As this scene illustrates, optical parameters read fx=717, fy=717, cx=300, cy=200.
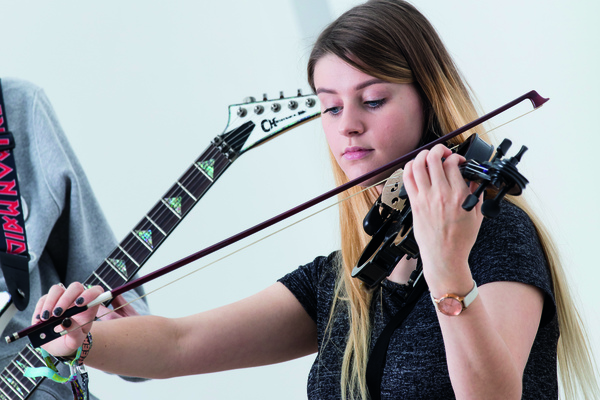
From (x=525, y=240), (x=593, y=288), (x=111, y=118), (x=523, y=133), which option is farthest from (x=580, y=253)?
(x=111, y=118)

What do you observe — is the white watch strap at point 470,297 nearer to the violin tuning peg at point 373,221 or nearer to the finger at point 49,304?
the violin tuning peg at point 373,221

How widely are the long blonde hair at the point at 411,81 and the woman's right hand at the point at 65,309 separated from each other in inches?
15.2

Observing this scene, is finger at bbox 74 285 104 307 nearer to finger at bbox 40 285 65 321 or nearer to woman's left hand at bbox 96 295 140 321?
finger at bbox 40 285 65 321

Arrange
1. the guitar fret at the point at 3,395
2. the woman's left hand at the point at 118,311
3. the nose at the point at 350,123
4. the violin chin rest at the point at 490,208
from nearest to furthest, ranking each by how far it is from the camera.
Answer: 1. the violin chin rest at the point at 490,208
2. the nose at the point at 350,123
3. the woman's left hand at the point at 118,311
4. the guitar fret at the point at 3,395

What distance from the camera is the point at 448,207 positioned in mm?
751

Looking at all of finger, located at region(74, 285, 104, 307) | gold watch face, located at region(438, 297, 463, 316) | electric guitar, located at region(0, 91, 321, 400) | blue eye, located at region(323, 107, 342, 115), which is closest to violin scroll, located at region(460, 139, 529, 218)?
gold watch face, located at region(438, 297, 463, 316)

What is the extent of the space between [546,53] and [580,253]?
0.45 m

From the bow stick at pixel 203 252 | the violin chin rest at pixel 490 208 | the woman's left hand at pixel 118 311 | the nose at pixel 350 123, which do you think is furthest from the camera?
the woman's left hand at pixel 118 311

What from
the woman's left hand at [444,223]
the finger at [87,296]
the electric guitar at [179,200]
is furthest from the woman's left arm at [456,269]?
the electric guitar at [179,200]

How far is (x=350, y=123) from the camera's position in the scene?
3.37 ft

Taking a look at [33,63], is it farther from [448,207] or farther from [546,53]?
[448,207]

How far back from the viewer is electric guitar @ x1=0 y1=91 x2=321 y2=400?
136cm

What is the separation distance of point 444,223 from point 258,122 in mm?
742

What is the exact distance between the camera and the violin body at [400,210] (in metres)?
0.75
